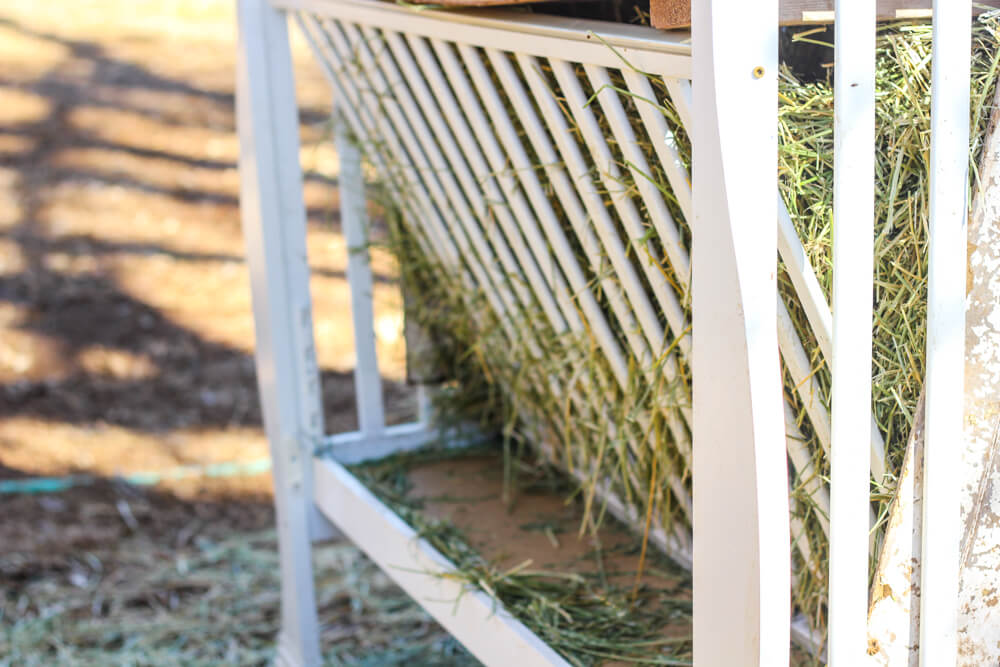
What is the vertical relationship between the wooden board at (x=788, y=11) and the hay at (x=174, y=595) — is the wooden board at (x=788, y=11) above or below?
above

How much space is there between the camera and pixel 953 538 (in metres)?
0.89

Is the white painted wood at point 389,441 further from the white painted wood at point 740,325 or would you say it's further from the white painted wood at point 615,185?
the white painted wood at point 740,325

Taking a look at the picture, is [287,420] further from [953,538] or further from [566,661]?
[953,538]

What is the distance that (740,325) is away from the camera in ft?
2.81

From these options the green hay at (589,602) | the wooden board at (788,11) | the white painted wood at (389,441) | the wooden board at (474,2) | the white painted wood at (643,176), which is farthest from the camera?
the white painted wood at (389,441)

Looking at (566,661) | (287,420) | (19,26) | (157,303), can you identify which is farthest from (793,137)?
(19,26)

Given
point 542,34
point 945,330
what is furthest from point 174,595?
point 945,330

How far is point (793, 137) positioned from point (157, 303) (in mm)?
3306

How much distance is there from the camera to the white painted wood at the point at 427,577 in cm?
144

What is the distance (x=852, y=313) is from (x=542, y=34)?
0.52m

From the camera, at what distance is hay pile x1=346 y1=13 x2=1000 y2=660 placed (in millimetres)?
990

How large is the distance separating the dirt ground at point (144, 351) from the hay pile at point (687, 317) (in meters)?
0.57

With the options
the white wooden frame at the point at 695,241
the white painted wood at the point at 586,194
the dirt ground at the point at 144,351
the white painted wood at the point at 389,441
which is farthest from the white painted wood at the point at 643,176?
the white painted wood at the point at 389,441

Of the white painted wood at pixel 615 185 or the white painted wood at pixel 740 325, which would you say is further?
the white painted wood at pixel 615 185
